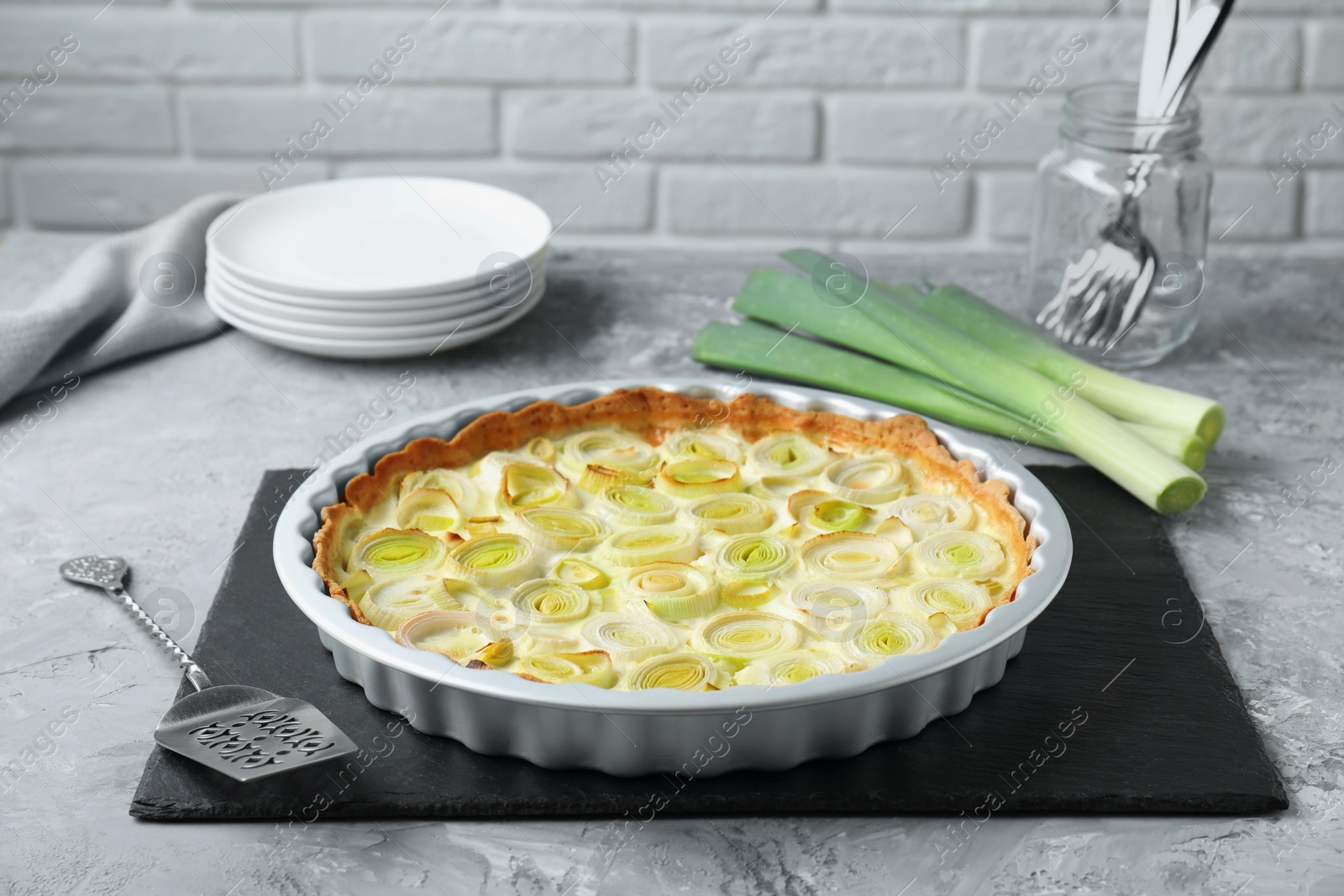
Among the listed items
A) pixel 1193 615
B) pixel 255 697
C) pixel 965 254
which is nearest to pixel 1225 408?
pixel 1193 615

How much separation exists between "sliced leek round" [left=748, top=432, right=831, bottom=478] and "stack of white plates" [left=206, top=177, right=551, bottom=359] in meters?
0.55

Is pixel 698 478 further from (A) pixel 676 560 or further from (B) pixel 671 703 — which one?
(B) pixel 671 703

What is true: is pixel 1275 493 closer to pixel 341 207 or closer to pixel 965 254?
pixel 965 254

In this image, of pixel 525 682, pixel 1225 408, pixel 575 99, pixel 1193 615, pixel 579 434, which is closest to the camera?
pixel 525 682

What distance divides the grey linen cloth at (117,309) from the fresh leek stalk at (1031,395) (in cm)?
97

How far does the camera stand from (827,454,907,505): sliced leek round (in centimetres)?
150

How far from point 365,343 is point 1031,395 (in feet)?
3.01

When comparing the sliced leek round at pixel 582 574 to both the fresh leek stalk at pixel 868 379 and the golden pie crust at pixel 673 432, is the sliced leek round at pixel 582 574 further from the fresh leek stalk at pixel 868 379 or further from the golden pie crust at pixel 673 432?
the fresh leek stalk at pixel 868 379

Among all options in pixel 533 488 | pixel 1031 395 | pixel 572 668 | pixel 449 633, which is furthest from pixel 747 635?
pixel 1031 395

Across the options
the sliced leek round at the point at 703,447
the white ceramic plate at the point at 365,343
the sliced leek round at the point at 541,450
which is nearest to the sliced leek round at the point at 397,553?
the sliced leek round at the point at 541,450

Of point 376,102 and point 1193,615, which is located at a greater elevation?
point 376,102

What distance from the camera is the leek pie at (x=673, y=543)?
1234mm

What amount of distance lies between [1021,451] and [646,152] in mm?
1135

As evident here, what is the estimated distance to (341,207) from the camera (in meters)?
2.26
